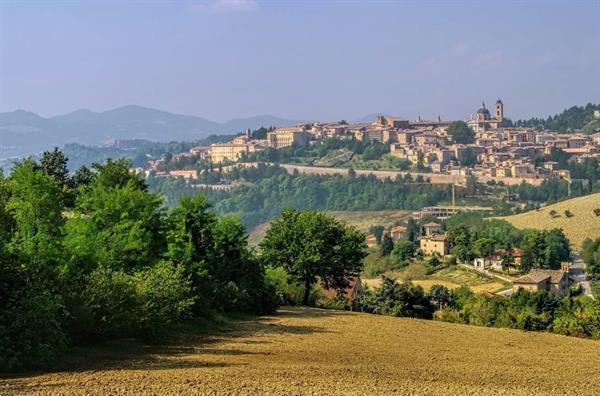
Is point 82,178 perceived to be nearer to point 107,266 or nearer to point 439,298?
point 439,298

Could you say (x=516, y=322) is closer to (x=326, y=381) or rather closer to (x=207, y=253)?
(x=207, y=253)

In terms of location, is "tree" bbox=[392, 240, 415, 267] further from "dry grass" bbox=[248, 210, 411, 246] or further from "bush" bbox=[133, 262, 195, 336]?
"bush" bbox=[133, 262, 195, 336]

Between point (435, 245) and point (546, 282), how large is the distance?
2055 cm

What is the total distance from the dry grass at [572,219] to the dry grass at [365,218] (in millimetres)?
23616

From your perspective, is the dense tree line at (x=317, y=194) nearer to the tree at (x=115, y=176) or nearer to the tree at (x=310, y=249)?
the tree at (x=310, y=249)

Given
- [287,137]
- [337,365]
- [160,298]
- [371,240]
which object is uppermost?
[287,137]

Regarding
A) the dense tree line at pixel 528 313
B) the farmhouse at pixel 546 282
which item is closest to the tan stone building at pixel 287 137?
the farmhouse at pixel 546 282

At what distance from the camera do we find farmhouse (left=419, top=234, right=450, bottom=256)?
6550 centimetres

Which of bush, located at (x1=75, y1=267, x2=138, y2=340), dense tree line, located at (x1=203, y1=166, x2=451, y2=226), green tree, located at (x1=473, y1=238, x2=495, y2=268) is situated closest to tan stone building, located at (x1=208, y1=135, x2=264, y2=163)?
dense tree line, located at (x1=203, y1=166, x2=451, y2=226)

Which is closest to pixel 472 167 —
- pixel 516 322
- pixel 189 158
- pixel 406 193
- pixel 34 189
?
pixel 406 193

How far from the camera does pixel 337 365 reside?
13.2 meters

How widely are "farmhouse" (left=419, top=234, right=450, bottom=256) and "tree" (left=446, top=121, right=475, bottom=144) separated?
101 m

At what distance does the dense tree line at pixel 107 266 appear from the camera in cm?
1184

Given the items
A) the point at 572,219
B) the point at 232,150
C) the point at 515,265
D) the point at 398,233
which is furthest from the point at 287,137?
the point at 515,265
